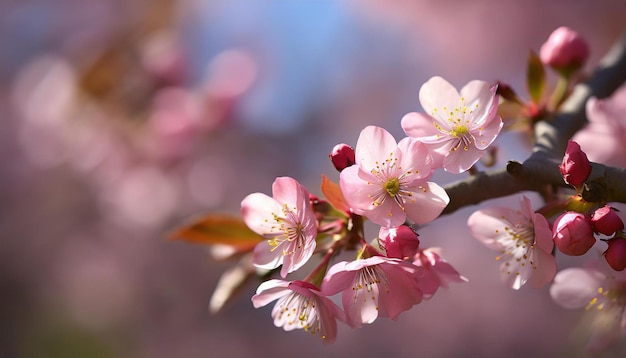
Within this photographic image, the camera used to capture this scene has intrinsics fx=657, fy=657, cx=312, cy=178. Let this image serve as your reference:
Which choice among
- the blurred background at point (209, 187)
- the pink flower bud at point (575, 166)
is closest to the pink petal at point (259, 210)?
the pink flower bud at point (575, 166)

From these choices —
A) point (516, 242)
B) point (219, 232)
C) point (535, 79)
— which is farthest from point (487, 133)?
point (219, 232)

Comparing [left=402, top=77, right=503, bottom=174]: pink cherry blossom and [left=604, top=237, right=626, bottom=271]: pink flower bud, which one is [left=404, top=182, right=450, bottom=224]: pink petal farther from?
[left=604, top=237, right=626, bottom=271]: pink flower bud

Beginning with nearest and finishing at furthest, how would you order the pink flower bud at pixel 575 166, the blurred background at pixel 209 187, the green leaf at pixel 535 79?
1. the pink flower bud at pixel 575 166
2. the green leaf at pixel 535 79
3. the blurred background at pixel 209 187

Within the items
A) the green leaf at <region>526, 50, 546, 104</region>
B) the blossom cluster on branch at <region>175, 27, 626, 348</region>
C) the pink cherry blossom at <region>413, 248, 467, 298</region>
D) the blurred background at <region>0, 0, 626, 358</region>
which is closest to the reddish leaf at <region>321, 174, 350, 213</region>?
the blossom cluster on branch at <region>175, 27, 626, 348</region>

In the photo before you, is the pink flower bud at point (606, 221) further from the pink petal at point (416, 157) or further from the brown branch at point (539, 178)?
the pink petal at point (416, 157)

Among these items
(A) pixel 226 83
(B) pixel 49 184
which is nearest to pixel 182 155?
(A) pixel 226 83

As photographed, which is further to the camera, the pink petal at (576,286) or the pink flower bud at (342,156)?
the pink petal at (576,286)

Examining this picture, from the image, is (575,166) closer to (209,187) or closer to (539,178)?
(539,178)
